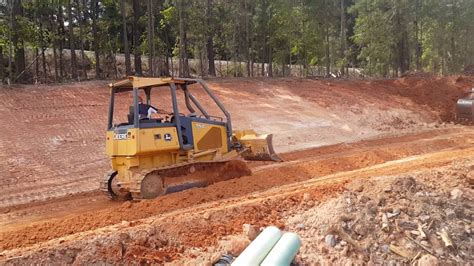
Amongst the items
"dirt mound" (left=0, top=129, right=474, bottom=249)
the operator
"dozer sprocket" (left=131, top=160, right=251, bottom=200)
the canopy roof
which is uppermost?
the canopy roof

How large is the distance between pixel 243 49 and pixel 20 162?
64.8 feet

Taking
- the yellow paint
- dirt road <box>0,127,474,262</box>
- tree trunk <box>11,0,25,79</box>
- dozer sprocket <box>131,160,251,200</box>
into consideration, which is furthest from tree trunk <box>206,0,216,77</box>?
the yellow paint

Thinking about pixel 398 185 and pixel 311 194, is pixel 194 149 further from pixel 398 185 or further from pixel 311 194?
pixel 398 185

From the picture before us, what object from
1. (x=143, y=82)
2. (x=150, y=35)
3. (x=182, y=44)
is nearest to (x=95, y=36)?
(x=150, y=35)

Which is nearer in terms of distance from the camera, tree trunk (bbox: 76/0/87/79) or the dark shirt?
the dark shirt

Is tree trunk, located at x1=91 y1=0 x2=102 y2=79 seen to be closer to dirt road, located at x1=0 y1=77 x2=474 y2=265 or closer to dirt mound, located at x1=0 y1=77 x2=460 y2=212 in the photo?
dirt mound, located at x1=0 y1=77 x2=460 y2=212

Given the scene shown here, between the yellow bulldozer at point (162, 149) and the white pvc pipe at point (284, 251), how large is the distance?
432 centimetres

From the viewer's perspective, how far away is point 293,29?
2938 centimetres

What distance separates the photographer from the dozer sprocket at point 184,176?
9.87 metres

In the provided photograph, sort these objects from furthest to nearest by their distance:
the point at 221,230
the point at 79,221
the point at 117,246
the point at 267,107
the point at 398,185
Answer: the point at 267,107 < the point at 79,221 < the point at 398,185 < the point at 221,230 < the point at 117,246

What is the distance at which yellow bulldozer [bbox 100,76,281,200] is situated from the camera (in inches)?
387

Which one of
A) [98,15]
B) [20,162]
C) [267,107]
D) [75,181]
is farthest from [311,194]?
[98,15]

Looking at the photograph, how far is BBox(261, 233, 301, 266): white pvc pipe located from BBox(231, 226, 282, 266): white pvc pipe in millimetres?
62

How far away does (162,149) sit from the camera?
9.96 m
